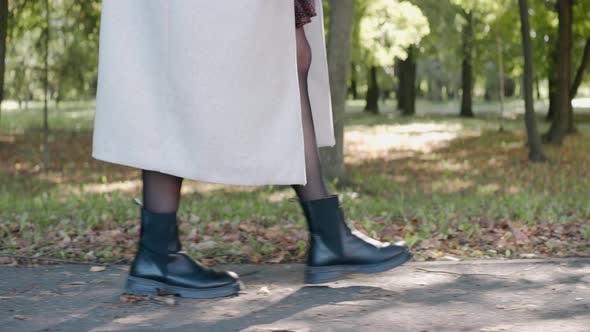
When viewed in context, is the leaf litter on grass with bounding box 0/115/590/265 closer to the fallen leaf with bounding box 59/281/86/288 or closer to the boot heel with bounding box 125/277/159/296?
the fallen leaf with bounding box 59/281/86/288

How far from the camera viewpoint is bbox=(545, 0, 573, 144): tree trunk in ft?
57.3

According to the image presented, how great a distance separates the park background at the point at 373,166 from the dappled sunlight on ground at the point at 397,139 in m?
0.07

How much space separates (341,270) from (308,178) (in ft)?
1.27

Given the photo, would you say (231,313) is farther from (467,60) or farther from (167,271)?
(467,60)

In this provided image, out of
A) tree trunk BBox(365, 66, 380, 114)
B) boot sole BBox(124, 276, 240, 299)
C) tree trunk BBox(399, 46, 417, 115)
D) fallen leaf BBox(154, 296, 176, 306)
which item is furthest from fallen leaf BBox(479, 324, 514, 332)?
tree trunk BBox(365, 66, 380, 114)

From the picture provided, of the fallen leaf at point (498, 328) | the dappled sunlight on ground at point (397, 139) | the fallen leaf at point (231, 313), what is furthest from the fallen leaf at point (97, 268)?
the dappled sunlight on ground at point (397, 139)

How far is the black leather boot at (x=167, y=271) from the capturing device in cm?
292

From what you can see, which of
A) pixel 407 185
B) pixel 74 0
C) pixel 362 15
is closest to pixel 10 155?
pixel 74 0

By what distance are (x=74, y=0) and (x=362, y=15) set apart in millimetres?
6440

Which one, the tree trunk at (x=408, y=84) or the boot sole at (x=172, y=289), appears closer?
the boot sole at (x=172, y=289)

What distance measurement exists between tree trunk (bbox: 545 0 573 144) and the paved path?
15.1 m

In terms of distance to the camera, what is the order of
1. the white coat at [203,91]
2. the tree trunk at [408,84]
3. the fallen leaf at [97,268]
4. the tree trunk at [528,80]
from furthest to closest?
the tree trunk at [408,84], the tree trunk at [528,80], the fallen leaf at [97,268], the white coat at [203,91]

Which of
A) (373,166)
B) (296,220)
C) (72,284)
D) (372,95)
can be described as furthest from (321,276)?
(372,95)

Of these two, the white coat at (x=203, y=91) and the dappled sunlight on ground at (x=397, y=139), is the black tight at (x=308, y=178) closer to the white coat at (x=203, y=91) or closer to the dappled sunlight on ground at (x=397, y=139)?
the white coat at (x=203, y=91)
